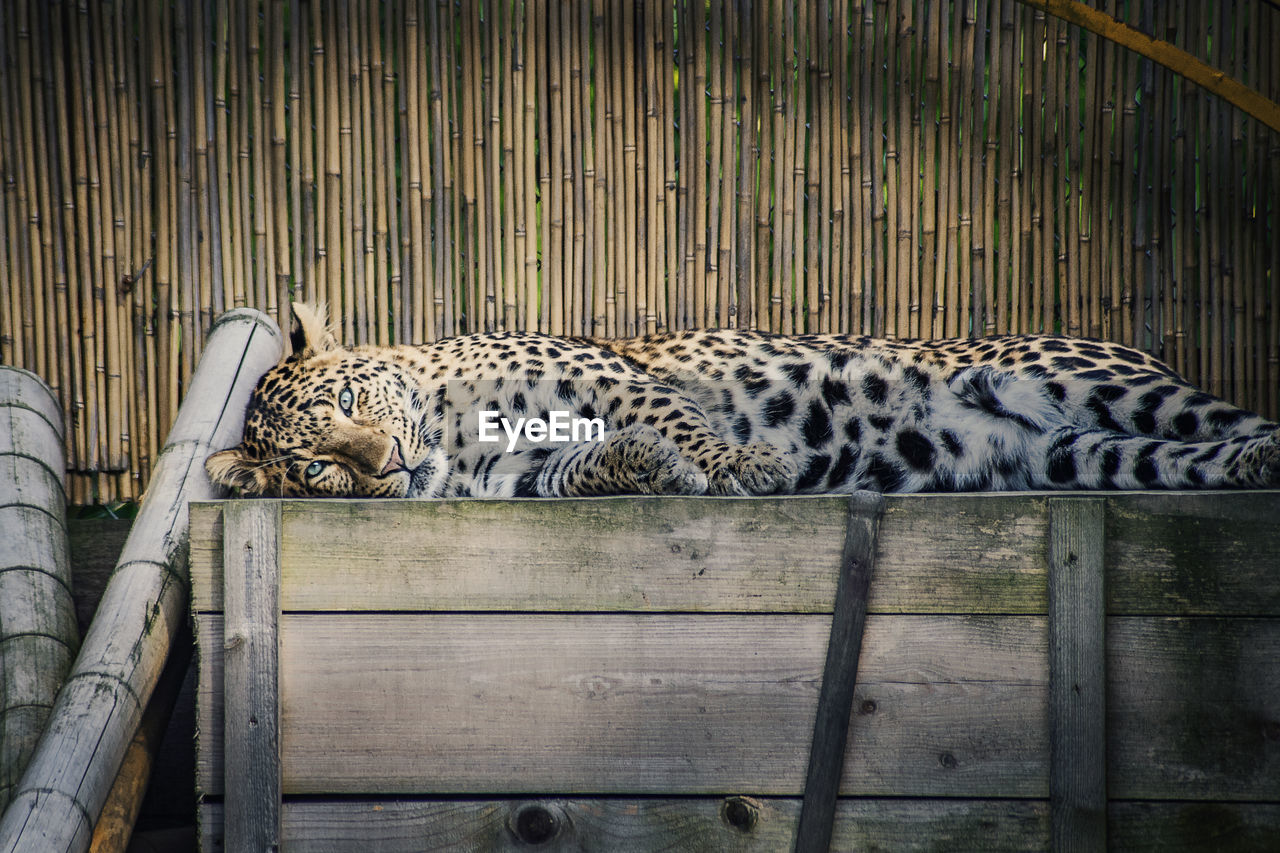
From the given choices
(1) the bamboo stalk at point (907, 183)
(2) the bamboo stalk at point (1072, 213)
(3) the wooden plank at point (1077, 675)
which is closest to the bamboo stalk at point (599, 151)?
(1) the bamboo stalk at point (907, 183)

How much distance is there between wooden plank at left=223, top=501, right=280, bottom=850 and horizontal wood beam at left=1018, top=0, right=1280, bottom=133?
2.96 metres

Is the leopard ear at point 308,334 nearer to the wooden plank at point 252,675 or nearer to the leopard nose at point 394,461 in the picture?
the leopard nose at point 394,461

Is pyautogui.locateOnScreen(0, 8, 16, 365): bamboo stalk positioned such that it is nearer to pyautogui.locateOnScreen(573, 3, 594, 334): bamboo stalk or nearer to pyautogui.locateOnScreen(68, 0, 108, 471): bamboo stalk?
pyautogui.locateOnScreen(68, 0, 108, 471): bamboo stalk

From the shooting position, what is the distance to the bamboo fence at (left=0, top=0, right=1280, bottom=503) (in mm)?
3600

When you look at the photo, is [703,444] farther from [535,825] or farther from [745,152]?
[745,152]

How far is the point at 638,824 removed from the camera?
82.0 inches

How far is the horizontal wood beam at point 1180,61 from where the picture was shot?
9.92ft

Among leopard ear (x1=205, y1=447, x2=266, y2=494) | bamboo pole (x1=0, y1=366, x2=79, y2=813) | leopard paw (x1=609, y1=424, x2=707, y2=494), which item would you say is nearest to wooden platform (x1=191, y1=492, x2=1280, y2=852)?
leopard paw (x1=609, y1=424, x2=707, y2=494)

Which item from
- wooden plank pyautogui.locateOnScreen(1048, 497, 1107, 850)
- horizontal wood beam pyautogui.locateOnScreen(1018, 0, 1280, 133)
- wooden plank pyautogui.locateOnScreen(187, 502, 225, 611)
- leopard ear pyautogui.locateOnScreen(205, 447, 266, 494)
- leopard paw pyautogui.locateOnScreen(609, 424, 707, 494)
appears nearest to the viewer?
wooden plank pyautogui.locateOnScreen(1048, 497, 1107, 850)

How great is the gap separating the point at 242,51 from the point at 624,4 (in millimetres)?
1541

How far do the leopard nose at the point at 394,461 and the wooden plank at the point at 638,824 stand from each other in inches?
42.1

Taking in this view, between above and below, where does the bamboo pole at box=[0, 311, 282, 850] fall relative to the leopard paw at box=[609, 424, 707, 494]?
below

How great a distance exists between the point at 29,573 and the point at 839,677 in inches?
103

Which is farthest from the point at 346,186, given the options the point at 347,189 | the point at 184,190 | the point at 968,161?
the point at 968,161
